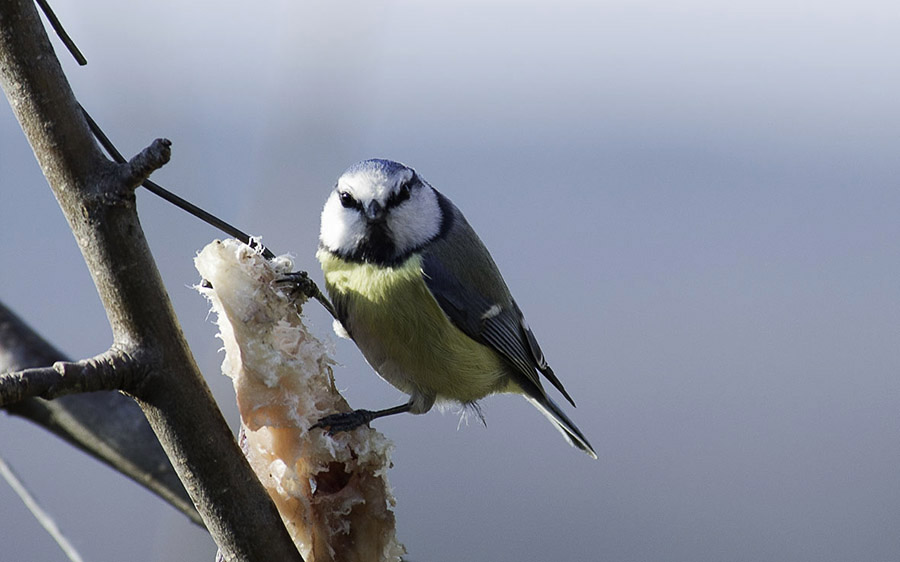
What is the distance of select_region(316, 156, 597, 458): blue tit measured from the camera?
0.95 meters

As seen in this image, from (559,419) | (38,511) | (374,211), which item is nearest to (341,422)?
(38,511)

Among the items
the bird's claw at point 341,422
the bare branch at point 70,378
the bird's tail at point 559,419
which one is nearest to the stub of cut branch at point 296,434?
the bird's claw at point 341,422

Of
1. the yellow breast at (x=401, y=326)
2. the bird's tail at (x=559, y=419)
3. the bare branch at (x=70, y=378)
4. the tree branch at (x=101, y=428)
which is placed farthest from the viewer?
the bird's tail at (x=559, y=419)

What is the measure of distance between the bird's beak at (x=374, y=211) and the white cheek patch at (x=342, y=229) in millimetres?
18

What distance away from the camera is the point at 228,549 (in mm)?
512

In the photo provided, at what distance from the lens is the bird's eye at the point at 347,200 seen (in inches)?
38.1

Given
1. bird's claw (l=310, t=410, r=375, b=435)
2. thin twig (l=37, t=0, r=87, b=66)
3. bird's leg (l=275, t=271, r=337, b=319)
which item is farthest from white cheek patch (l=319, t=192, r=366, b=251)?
thin twig (l=37, t=0, r=87, b=66)

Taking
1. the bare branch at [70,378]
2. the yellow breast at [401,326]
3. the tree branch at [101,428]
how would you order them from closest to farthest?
the bare branch at [70,378] → the tree branch at [101,428] → the yellow breast at [401,326]

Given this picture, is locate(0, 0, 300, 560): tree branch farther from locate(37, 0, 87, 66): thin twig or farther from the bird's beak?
the bird's beak

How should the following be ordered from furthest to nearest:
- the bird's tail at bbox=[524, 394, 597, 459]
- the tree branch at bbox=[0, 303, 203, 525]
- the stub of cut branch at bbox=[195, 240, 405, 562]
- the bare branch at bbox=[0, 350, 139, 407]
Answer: the bird's tail at bbox=[524, 394, 597, 459]
the tree branch at bbox=[0, 303, 203, 525]
the stub of cut branch at bbox=[195, 240, 405, 562]
the bare branch at bbox=[0, 350, 139, 407]

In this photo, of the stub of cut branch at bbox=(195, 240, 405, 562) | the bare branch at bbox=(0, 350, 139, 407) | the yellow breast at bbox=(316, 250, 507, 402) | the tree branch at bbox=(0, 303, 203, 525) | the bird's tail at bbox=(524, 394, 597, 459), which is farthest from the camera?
the bird's tail at bbox=(524, 394, 597, 459)

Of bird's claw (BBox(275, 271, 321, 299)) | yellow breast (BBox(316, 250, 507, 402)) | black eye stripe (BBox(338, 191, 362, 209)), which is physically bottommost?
bird's claw (BBox(275, 271, 321, 299))

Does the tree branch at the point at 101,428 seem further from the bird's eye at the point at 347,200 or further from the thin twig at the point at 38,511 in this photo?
the bird's eye at the point at 347,200

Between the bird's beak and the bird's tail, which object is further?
the bird's tail
